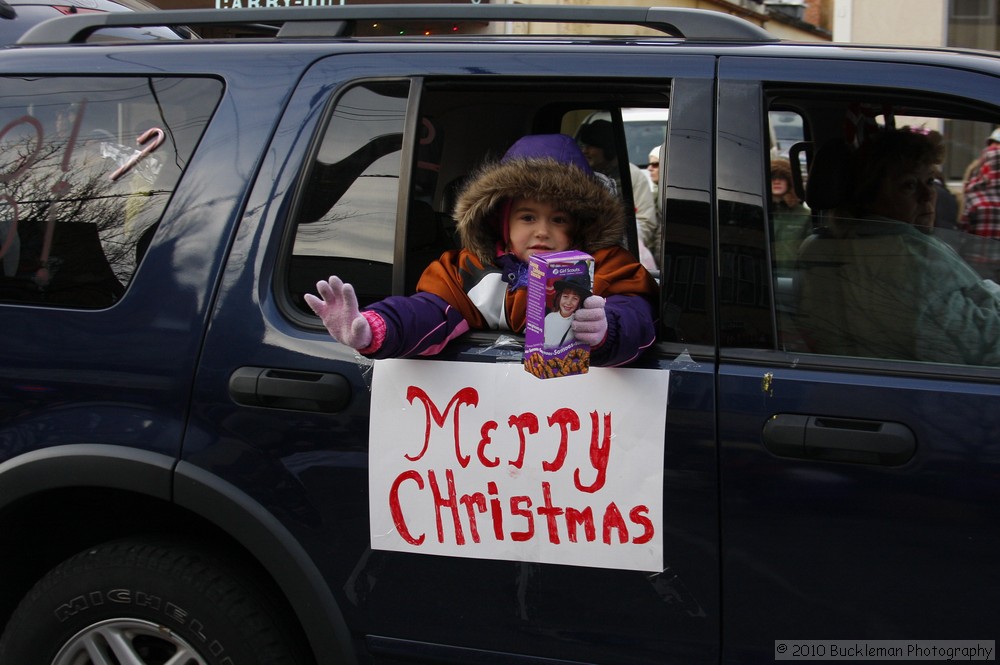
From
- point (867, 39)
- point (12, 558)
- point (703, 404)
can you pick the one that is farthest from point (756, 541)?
point (867, 39)

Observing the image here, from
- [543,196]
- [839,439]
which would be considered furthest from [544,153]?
[839,439]

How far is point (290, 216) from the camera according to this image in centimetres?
231

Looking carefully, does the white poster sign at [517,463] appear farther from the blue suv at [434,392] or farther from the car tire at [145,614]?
the car tire at [145,614]

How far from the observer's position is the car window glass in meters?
2.32

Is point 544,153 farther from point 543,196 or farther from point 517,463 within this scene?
point 517,463

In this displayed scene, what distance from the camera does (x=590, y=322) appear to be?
1967mm

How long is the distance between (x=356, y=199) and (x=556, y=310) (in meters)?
0.62

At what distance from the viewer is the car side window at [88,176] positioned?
240 centimetres

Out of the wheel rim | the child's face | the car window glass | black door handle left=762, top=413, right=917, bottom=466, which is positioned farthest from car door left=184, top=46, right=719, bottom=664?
the wheel rim

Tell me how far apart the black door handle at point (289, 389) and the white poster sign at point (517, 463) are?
0.28 ft

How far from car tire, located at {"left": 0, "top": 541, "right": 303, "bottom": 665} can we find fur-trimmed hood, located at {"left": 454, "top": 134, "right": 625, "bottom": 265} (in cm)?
92

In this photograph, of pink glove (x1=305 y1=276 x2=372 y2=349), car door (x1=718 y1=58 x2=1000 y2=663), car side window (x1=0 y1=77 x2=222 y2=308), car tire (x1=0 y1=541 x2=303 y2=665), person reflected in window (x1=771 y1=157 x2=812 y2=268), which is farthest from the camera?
car side window (x1=0 y1=77 x2=222 y2=308)

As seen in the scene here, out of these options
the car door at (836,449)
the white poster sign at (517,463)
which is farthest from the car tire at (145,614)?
the car door at (836,449)

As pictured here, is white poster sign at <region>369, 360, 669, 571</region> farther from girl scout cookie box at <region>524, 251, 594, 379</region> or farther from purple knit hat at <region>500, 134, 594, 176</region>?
purple knit hat at <region>500, 134, 594, 176</region>
